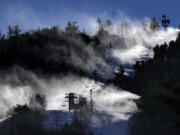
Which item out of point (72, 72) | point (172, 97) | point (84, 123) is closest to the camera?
point (172, 97)

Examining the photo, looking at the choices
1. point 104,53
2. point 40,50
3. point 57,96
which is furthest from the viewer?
point 104,53

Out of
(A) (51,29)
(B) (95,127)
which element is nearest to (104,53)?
(A) (51,29)

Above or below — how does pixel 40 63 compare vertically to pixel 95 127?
above

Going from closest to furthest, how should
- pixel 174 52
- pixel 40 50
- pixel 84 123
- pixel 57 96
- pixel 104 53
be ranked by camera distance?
pixel 84 123, pixel 174 52, pixel 57 96, pixel 40 50, pixel 104 53

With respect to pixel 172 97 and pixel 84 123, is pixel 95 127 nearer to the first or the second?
pixel 84 123

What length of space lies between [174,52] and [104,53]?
81.0 m

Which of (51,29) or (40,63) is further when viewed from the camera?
(51,29)

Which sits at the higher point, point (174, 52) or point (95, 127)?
point (174, 52)

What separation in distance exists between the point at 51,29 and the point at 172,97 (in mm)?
196120

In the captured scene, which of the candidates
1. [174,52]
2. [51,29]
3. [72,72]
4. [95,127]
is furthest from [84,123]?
[51,29]

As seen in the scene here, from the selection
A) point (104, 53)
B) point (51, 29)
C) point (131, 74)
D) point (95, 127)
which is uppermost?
point (51, 29)

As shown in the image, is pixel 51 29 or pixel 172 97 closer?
pixel 172 97

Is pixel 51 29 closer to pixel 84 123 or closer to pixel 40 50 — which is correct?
pixel 40 50

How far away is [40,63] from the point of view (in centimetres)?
16900
